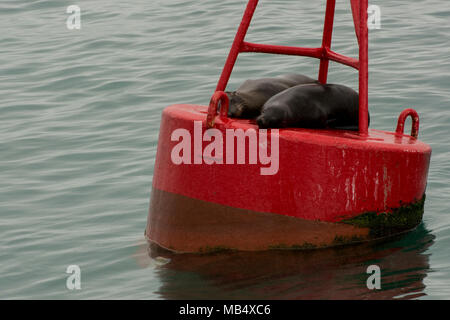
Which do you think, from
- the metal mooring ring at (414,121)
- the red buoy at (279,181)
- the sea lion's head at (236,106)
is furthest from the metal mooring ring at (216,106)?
the metal mooring ring at (414,121)

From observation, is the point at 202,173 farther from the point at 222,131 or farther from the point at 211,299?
the point at 211,299

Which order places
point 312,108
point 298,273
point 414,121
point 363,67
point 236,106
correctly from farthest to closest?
point 414,121
point 236,106
point 312,108
point 363,67
point 298,273

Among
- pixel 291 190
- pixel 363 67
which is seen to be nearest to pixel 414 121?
pixel 363 67

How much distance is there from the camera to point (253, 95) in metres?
6.12

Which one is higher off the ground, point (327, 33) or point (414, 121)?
point (327, 33)

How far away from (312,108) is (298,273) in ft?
3.73

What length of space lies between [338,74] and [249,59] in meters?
1.39

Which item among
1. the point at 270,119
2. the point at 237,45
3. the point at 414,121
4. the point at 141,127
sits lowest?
the point at 141,127

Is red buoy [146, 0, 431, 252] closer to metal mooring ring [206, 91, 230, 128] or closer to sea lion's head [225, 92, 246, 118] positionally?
metal mooring ring [206, 91, 230, 128]

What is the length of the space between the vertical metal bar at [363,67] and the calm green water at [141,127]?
840 millimetres

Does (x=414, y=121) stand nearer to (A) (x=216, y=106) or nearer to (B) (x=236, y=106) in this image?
(B) (x=236, y=106)

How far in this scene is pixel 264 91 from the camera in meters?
6.18

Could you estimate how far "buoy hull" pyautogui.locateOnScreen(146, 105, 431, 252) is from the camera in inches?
217
